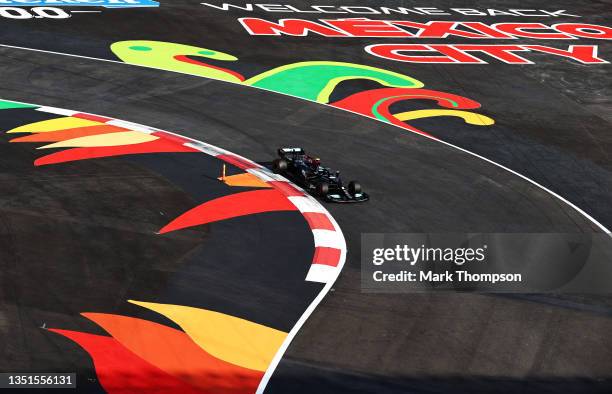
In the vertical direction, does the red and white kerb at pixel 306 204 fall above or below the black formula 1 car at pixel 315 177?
below

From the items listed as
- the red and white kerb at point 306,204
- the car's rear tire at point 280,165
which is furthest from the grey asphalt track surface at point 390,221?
the car's rear tire at point 280,165

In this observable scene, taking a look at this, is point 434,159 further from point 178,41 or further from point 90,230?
point 178,41

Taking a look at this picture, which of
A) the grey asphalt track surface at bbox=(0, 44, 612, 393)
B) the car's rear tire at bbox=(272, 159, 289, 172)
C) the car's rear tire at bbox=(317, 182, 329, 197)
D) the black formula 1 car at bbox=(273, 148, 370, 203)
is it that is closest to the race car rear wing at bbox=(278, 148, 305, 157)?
the black formula 1 car at bbox=(273, 148, 370, 203)

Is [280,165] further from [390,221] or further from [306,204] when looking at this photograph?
[390,221]

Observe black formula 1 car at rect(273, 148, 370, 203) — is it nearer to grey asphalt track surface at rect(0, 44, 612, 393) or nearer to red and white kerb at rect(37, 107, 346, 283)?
red and white kerb at rect(37, 107, 346, 283)

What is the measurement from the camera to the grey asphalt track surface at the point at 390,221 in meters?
18.8

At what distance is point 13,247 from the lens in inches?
912

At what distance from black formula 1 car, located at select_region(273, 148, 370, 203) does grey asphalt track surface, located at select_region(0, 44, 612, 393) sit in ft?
1.66

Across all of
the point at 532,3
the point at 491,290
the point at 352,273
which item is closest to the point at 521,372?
the point at 491,290

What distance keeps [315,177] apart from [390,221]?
2881 millimetres

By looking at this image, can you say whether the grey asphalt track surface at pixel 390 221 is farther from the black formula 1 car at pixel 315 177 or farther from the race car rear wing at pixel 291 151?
the race car rear wing at pixel 291 151

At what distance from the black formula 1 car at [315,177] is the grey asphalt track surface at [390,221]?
0.51 metres

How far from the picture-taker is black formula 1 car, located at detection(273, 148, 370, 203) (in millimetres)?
27641

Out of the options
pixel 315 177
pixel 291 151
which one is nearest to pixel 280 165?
pixel 291 151
